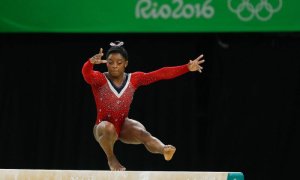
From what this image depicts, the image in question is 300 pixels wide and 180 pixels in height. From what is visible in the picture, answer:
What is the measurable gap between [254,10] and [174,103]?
1.12 m

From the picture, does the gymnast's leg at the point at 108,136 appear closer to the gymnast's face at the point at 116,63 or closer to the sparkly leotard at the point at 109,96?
the sparkly leotard at the point at 109,96

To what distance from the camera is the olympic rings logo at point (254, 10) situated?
6.34 metres

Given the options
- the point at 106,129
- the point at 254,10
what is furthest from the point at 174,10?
the point at 106,129

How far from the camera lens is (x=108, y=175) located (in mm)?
4066

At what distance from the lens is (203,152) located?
22.4ft

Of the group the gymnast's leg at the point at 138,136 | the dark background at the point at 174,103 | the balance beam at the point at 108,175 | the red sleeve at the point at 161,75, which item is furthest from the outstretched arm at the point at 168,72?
the dark background at the point at 174,103

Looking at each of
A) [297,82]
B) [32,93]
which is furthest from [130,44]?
[297,82]

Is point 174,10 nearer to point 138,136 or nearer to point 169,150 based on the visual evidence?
point 138,136

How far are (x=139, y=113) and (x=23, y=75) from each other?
1105mm

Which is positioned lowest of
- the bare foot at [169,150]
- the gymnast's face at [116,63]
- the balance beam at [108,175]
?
the balance beam at [108,175]

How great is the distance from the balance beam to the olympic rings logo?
2506 mm

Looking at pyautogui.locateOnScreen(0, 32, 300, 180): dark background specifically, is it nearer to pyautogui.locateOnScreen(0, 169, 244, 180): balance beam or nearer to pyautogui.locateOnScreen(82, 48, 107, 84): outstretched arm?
pyautogui.locateOnScreen(82, 48, 107, 84): outstretched arm

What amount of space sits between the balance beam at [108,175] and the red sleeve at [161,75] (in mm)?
715

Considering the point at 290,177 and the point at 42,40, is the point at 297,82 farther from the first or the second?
the point at 42,40
